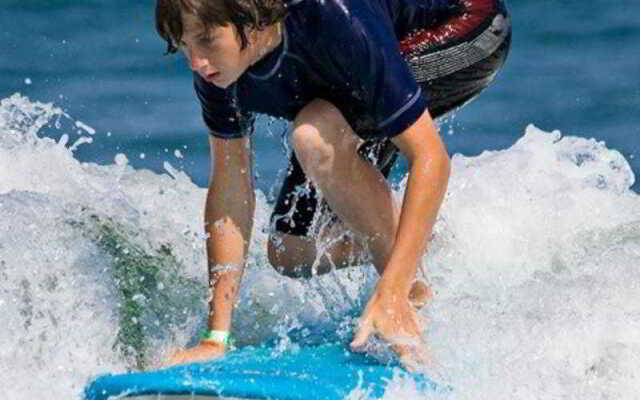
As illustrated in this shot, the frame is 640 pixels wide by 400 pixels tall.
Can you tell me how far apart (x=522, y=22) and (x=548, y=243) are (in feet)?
15.8

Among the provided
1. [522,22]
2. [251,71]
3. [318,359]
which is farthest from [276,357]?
[522,22]

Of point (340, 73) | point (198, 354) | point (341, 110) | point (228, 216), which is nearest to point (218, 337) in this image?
point (198, 354)

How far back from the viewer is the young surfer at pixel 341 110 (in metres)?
4.21

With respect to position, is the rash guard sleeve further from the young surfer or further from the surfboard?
the surfboard

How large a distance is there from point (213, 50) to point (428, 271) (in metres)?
1.56

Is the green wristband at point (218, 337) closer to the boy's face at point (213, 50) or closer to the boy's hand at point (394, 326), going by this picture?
the boy's hand at point (394, 326)

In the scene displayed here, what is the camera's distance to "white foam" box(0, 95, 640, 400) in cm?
452

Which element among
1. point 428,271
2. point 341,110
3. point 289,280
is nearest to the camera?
point 341,110

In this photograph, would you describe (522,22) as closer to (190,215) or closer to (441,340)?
(190,215)

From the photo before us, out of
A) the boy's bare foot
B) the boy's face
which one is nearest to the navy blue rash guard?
the boy's face

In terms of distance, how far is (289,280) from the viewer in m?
5.25

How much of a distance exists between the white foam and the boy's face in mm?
884

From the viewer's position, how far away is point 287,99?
4465 mm

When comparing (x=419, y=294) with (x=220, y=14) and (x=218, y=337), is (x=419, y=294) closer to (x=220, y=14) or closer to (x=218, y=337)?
(x=218, y=337)
